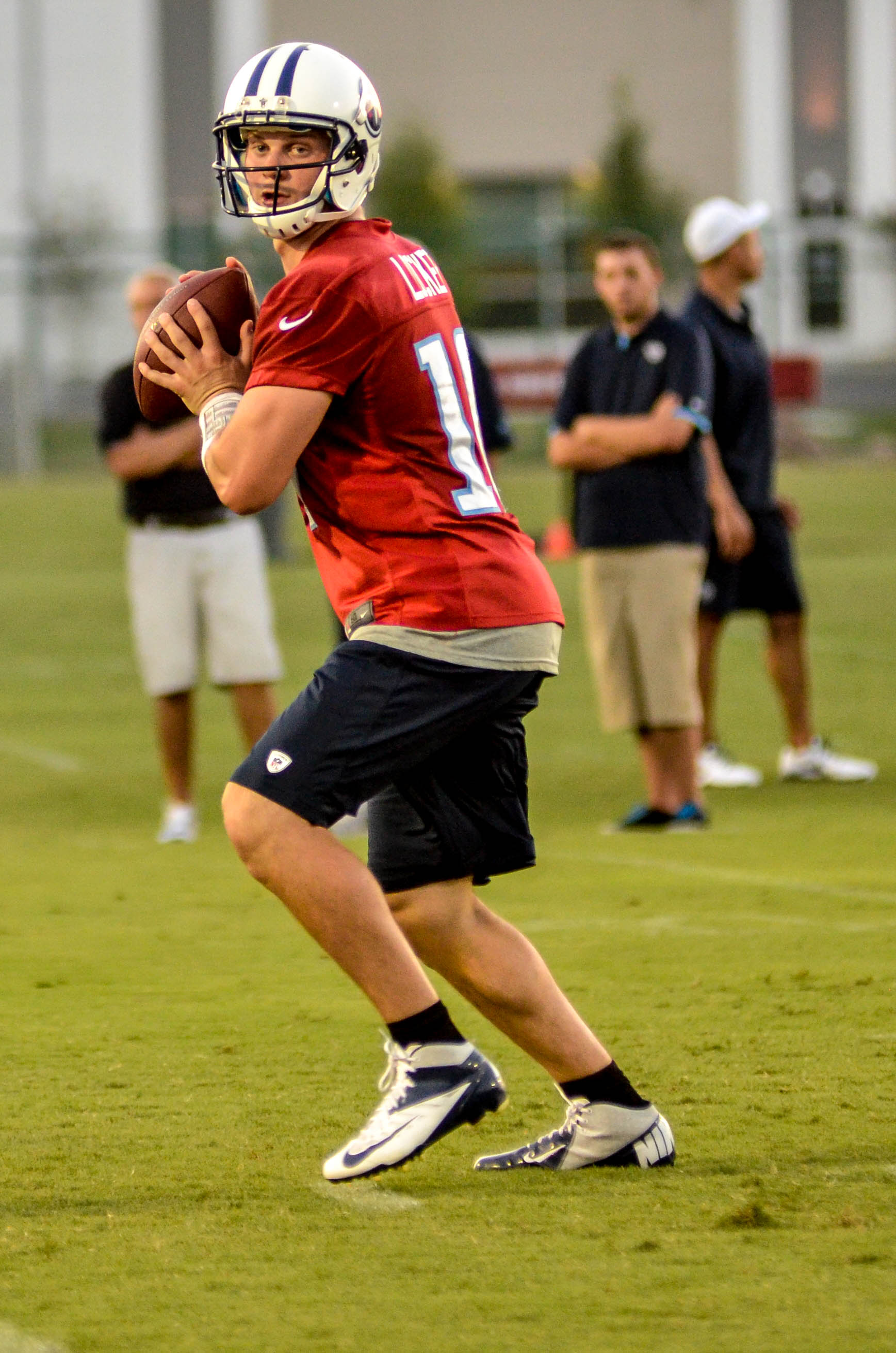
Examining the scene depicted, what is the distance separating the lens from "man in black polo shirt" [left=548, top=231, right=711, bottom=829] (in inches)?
310

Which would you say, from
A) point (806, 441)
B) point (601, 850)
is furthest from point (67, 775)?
point (806, 441)

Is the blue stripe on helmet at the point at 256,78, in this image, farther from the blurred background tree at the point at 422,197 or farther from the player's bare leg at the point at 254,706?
the blurred background tree at the point at 422,197

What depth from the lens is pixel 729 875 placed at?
23.8 ft

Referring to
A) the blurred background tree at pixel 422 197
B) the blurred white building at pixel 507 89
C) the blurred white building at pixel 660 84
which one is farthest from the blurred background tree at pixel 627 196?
the blurred white building at pixel 660 84

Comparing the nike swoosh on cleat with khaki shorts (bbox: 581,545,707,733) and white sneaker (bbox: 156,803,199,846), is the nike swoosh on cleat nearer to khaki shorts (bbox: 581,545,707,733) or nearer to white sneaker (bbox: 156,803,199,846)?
khaki shorts (bbox: 581,545,707,733)

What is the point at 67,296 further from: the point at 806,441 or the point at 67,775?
the point at 67,775

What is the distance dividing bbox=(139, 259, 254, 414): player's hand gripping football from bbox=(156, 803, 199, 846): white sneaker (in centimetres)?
448

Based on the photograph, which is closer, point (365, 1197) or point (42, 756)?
point (365, 1197)

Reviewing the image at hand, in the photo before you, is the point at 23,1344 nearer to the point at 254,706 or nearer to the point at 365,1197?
the point at 365,1197

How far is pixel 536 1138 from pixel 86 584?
1632 centimetres

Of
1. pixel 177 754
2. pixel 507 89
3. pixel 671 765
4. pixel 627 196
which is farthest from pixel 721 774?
pixel 507 89

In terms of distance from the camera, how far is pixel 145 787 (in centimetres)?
984

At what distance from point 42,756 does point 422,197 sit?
102 feet

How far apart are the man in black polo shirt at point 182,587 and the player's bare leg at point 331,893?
4.38m
